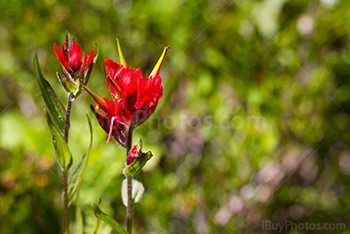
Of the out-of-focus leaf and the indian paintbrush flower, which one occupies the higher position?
the indian paintbrush flower

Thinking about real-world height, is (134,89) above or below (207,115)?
below

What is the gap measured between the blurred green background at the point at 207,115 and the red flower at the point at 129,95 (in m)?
0.66

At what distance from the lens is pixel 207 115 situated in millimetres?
1593

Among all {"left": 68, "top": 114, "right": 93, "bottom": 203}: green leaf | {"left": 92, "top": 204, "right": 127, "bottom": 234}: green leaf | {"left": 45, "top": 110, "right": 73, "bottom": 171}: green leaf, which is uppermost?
{"left": 45, "top": 110, "right": 73, "bottom": 171}: green leaf

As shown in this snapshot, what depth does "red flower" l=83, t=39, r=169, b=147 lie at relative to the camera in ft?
2.01

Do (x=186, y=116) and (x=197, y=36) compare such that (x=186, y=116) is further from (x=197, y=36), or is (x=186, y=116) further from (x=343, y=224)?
(x=343, y=224)

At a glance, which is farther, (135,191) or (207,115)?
(207,115)

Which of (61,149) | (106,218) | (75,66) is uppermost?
(75,66)

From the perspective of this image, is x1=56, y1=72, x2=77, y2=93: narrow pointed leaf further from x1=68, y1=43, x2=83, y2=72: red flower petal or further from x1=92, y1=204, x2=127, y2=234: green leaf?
x1=92, y1=204, x2=127, y2=234: green leaf

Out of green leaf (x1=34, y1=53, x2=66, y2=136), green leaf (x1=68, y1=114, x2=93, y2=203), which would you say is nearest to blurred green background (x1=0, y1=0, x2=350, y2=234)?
green leaf (x1=68, y1=114, x2=93, y2=203)

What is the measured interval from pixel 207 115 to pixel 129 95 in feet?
3.27

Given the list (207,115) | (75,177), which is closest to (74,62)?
(75,177)

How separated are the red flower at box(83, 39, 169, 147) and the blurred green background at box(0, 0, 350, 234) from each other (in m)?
0.66

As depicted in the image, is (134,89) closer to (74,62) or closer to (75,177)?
(74,62)
